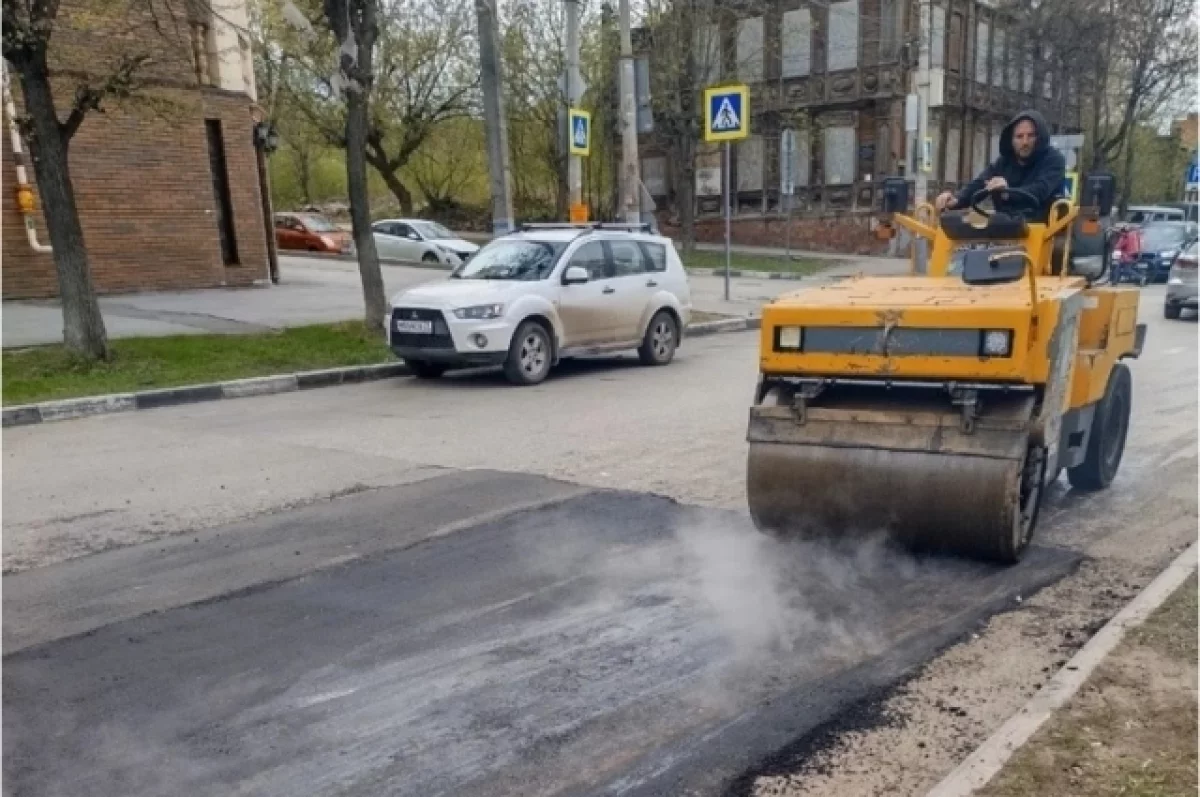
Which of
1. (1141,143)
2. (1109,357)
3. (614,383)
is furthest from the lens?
(1141,143)

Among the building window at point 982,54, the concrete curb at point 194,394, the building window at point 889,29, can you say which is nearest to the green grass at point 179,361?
the concrete curb at point 194,394

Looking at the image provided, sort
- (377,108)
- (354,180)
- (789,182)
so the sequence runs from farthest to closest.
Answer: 1. (377,108)
2. (789,182)
3. (354,180)

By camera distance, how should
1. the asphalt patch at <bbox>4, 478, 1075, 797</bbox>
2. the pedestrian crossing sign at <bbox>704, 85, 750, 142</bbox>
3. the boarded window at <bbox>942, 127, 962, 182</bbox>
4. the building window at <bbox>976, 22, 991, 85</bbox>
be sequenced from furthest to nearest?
the building window at <bbox>976, 22, 991, 85</bbox>
the boarded window at <bbox>942, 127, 962, 182</bbox>
the pedestrian crossing sign at <bbox>704, 85, 750, 142</bbox>
the asphalt patch at <bbox>4, 478, 1075, 797</bbox>

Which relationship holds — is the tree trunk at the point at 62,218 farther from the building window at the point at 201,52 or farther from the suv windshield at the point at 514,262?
the building window at the point at 201,52

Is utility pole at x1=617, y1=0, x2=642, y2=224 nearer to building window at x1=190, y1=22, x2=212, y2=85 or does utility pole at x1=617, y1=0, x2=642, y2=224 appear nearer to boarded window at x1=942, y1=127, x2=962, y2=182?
building window at x1=190, y1=22, x2=212, y2=85

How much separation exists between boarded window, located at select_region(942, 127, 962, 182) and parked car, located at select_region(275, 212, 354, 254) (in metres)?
20.4

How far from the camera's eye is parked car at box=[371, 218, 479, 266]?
93.4 feet

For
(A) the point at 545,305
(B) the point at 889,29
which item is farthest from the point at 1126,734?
(B) the point at 889,29

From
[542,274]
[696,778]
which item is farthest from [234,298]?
[696,778]

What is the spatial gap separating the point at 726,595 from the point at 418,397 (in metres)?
6.72

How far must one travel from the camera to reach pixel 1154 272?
92.2ft

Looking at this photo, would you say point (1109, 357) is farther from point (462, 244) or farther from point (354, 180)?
point (462, 244)

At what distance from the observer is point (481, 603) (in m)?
4.97

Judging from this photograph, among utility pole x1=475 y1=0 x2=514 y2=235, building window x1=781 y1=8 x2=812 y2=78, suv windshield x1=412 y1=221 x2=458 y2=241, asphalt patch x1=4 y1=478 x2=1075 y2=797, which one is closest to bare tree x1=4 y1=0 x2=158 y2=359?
utility pole x1=475 y1=0 x2=514 y2=235
